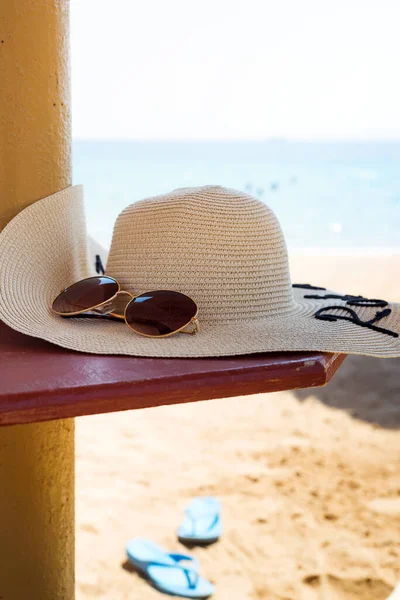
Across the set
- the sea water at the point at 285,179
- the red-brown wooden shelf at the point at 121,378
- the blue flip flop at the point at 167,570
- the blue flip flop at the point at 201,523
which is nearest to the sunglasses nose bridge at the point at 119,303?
the red-brown wooden shelf at the point at 121,378

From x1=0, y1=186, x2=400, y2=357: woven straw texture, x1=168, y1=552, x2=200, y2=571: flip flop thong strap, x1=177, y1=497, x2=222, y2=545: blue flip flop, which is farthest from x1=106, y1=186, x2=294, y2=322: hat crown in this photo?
x1=177, y1=497, x2=222, y2=545: blue flip flop

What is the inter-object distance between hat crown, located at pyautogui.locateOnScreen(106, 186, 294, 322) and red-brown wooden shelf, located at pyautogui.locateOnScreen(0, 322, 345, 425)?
191mm

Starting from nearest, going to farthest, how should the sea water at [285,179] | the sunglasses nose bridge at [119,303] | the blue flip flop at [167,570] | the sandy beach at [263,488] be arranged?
the sunglasses nose bridge at [119,303], the blue flip flop at [167,570], the sandy beach at [263,488], the sea water at [285,179]

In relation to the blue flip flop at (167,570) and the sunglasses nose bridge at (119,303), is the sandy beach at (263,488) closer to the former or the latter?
the blue flip flop at (167,570)

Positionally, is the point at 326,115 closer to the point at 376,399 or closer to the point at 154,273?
the point at 376,399

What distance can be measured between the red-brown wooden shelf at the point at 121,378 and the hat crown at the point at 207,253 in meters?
0.19

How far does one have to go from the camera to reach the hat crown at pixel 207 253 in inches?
36.0

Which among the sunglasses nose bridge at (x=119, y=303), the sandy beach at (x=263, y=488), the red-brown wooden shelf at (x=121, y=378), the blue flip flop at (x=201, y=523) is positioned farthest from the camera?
the blue flip flop at (x=201, y=523)

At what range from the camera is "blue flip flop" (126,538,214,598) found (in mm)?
A: 1942

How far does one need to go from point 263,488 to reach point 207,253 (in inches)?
79.0

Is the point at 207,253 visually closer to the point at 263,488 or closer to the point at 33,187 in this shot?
the point at 33,187

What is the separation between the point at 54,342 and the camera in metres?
0.75

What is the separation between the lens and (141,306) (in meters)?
0.84

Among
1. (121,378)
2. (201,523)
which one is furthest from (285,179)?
(121,378)
